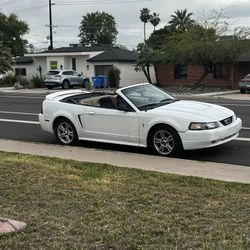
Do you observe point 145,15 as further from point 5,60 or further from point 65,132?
point 65,132

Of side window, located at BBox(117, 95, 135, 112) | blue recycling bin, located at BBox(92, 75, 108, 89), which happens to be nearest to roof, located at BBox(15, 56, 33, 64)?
blue recycling bin, located at BBox(92, 75, 108, 89)

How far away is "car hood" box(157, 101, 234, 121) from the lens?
32.1ft

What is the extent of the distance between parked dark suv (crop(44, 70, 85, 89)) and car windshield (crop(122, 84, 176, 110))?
1336 inches

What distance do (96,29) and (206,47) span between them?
66.2m

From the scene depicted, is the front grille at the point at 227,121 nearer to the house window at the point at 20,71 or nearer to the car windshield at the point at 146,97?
the car windshield at the point at 146,97

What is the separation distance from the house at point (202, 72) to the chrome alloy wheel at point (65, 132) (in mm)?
31174

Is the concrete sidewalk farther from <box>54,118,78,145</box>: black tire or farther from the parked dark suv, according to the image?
the parked dark suv

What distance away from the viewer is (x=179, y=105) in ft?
34.3

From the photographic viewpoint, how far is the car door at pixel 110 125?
408 inches

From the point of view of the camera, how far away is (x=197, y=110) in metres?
10.1

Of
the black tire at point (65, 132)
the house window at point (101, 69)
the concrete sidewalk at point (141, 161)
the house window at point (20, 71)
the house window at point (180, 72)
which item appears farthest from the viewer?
the house window at point (20, 71)

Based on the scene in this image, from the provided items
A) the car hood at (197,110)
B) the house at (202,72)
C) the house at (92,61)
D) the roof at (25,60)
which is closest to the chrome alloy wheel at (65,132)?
the car hood at (197,110)

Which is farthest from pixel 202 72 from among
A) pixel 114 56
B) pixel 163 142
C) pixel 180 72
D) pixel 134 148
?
pixel 163 142

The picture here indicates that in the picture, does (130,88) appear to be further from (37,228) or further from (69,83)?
(69,83)
